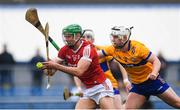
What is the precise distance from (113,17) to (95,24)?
0.75 meters

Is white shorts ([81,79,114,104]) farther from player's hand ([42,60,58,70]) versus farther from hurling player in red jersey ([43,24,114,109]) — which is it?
player's hand ([42,60,58,70])

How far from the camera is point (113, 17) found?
74.4 ft

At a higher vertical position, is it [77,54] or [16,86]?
[77,54]

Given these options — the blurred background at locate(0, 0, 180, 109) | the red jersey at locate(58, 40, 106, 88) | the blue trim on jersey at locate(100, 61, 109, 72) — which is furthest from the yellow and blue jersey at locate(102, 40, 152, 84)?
the blurred background at locate(0, 0, 180, 109)

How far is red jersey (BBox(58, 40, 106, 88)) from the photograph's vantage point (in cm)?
1098

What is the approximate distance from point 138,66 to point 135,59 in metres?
0.18

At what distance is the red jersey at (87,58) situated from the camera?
10977 mm

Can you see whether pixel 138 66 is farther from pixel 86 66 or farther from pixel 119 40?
pixel 86 66

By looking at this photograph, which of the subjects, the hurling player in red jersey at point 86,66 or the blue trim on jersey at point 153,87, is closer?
the hurling player in red jersey at point 86,66

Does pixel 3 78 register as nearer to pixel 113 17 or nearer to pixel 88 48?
pixel 113 17

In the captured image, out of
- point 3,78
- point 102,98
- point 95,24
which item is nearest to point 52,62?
point 102,98

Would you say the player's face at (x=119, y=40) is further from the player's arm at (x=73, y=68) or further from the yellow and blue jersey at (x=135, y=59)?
the player's arm at (x=73, y=68)

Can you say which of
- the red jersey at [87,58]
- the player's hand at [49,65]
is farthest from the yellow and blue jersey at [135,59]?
the player's hand at [49,65]

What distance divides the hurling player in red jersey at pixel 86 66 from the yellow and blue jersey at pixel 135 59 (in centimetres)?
40
